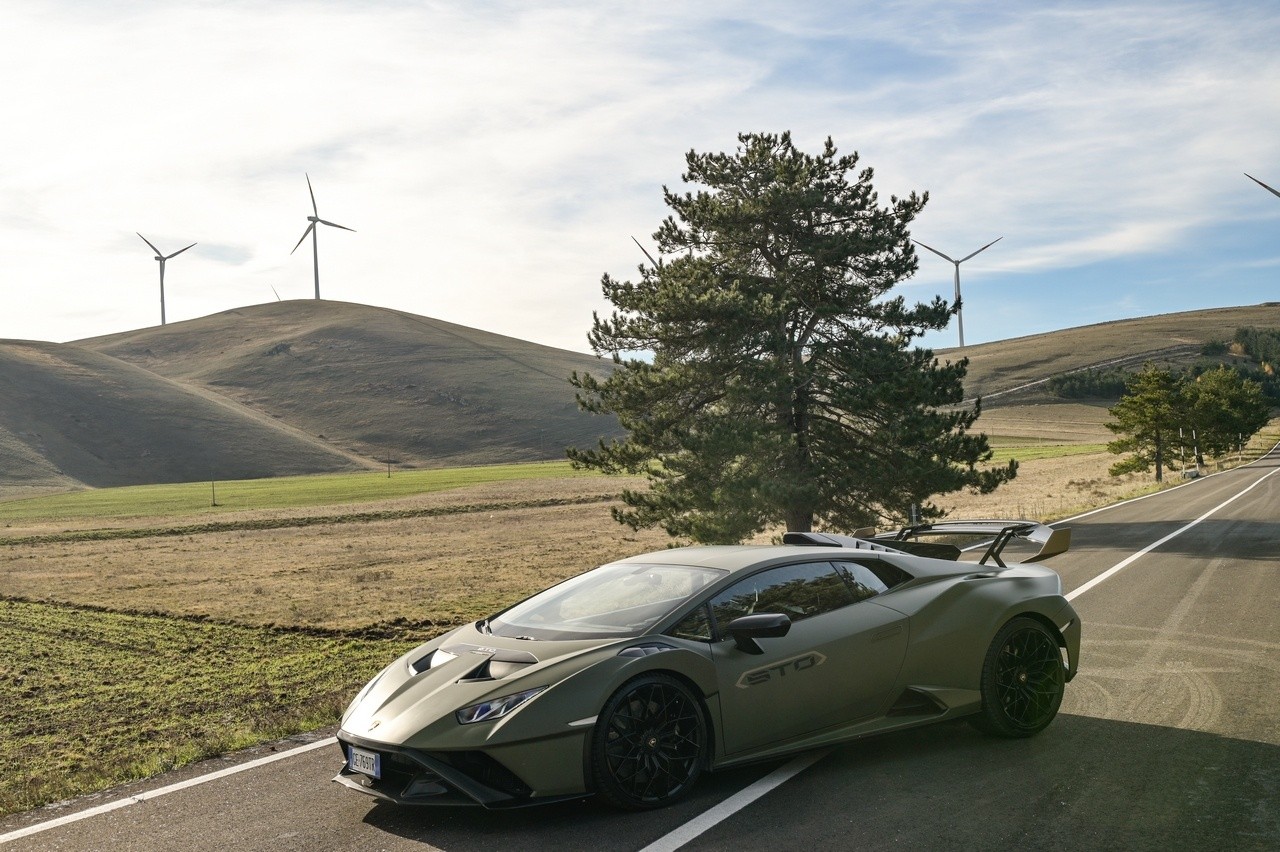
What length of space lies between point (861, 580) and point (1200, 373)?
18609 cm

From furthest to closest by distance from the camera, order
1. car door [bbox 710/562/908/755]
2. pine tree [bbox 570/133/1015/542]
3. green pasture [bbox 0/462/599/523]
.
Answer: green pasture [bbox 0/462/599/523] < pine tree [bbox 570/133/1015/542] < car door [bbox 710/562/908/755]

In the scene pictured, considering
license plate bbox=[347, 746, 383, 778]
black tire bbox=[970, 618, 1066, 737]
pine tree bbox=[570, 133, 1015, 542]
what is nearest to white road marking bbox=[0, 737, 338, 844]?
license plate bbox=[347, 746, 383, 778]

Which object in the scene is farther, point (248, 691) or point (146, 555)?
point (146, 555)

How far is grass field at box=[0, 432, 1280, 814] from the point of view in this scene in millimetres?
8375

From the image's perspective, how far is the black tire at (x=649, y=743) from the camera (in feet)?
17.0

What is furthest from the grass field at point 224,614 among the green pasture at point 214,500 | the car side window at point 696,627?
the green pasture at point 214,500

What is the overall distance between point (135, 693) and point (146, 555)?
23828 mm

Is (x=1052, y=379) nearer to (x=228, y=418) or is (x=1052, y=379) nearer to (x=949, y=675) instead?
(x=228, y=418)

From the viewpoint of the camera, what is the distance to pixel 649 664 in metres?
5.32

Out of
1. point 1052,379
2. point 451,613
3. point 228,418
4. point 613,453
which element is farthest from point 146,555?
point 1052,379

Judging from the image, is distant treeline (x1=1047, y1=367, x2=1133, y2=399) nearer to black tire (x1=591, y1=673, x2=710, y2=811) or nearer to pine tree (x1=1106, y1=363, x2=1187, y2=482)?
pine tree (x1=1106, y1=363, x2=1187, y2=482)

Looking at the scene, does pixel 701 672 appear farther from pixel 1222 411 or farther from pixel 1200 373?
pixel 1200 373

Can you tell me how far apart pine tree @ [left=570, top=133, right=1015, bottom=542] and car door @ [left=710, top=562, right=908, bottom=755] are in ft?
55.3

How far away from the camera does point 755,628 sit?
18.0 ft
